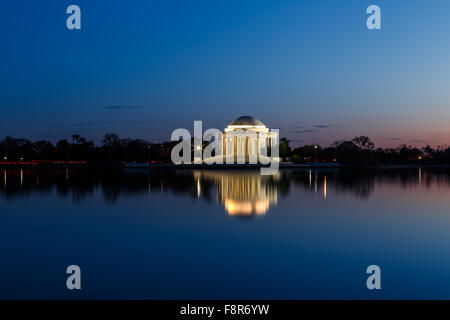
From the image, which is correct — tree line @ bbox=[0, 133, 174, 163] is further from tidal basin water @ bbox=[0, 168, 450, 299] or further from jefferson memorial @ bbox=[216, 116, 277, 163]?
tidal basin water @ bbox=[0, 168, 450, 299]

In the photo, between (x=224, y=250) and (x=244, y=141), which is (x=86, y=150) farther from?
(x=224, y=250)

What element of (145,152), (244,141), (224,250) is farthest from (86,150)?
(224,250)

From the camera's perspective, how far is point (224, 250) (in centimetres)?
870

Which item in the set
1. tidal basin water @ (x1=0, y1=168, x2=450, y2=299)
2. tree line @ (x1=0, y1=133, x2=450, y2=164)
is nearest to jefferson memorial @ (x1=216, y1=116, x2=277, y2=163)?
tree line @ (x1=0, y1=133, x2=450, y2=164)

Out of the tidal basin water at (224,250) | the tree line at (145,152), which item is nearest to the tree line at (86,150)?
the tree line at (145,152)

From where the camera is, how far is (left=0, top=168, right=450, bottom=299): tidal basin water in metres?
6.38

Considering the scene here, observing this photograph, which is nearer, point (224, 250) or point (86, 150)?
point (224, 250)

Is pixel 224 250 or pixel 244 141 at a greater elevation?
pixel 244 141

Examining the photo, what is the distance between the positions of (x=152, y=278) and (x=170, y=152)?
72697 millimetres

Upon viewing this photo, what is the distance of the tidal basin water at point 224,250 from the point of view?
6379 mm

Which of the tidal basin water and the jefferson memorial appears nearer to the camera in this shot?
the tidal basin water

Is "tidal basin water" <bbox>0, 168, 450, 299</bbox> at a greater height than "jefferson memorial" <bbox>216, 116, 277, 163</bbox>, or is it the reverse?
"jefferson memorial" <bbox>216, 116, 277, 163</bbox>

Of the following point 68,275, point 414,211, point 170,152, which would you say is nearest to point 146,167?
point 170,152
